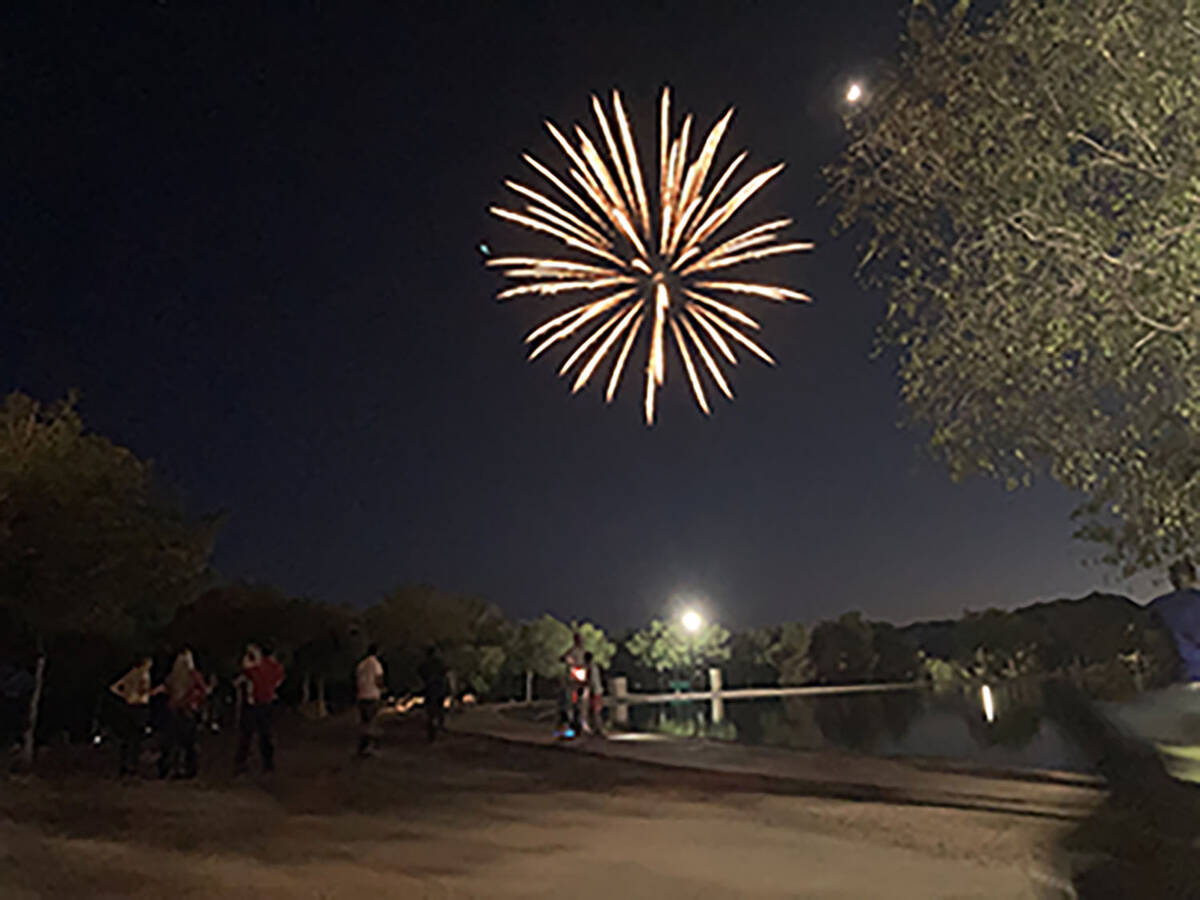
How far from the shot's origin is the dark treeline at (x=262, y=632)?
16781mm

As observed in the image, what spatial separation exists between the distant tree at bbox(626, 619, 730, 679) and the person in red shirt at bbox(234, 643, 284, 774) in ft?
321

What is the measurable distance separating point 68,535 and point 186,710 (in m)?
4.40

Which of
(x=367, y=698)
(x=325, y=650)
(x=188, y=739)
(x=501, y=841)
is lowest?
(x=501, y=841)

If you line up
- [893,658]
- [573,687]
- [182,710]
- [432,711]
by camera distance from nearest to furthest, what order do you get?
1. [182,710]
2. [573,687]
3. [432,711]
4. [893,658]

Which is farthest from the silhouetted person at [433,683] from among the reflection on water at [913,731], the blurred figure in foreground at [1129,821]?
the blurred figure in foreground at [1129,821]

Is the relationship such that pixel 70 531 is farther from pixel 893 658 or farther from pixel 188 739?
pixel 893 658

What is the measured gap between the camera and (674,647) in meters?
112

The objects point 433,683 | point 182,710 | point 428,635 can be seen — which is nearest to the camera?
point 182,710

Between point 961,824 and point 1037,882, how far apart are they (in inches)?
82.8

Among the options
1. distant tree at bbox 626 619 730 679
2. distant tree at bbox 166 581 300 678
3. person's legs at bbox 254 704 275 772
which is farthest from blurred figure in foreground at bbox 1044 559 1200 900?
distant tree at bbox 626 619 730 679

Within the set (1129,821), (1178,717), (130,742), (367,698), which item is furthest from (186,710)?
(1178,717)

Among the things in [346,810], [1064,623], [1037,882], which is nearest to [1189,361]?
[1037,882]

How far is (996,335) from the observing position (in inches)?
422

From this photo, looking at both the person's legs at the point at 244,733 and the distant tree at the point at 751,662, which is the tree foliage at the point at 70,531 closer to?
the person's legs at the point at 244,733
